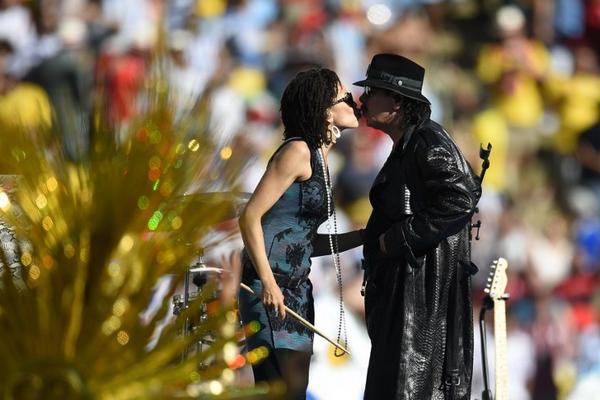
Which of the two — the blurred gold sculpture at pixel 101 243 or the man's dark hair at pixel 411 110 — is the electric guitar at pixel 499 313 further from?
the blurred gold sculpture at pixel 101 243

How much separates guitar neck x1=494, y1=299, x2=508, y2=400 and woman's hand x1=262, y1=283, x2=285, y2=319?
1.25 m

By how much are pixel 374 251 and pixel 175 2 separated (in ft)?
12.3

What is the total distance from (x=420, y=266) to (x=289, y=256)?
468mm

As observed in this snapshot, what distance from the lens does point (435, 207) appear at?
→ 4.12 metres

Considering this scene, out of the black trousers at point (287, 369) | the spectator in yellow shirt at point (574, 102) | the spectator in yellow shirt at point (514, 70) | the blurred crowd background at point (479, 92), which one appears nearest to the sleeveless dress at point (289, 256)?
the black trousers at point (287, 369)

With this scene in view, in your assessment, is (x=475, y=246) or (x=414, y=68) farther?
(x=475, y=246)

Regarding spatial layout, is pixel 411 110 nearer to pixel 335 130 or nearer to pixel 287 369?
pixel 335 130

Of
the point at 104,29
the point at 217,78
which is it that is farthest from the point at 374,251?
the point at 104,29

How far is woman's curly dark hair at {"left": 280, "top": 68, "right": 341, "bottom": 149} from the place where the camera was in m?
4.36

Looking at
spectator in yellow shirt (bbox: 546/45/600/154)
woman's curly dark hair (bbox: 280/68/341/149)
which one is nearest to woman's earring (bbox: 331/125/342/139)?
woman's curly dark hair (bbox: 280/68/341/149)

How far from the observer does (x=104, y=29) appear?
26.2 ft

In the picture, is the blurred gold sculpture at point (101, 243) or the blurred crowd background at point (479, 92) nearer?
the blurred gold sculpture at point (101, 243)

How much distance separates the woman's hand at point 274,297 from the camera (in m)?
4.16

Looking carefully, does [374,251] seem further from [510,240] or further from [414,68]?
[510,240]
